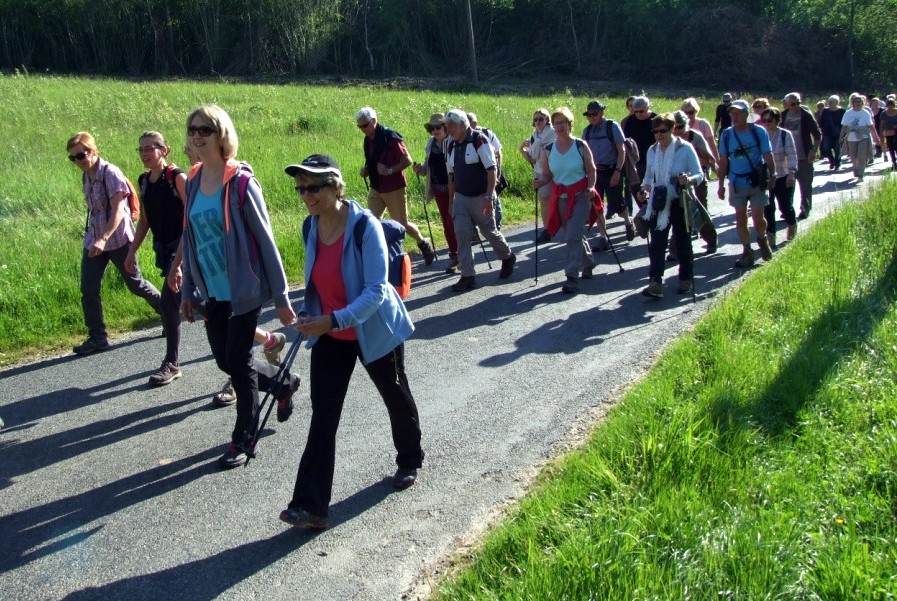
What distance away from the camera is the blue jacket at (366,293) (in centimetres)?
435

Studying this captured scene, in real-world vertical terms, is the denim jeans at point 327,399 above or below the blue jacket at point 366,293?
below

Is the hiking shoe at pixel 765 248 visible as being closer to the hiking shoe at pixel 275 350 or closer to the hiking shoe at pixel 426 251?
the hiking shoe at pixel 426 251

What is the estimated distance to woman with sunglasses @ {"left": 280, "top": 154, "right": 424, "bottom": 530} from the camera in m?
4.39

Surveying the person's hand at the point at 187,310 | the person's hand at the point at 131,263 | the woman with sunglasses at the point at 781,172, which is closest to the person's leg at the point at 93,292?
the person's hand at the point at 131,263

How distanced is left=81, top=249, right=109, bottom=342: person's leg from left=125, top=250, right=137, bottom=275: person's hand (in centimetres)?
46

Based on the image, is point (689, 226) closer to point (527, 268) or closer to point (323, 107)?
point (527, 268)

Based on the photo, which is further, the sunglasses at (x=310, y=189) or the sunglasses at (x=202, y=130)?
the sunglasses at (x=202, y=130)

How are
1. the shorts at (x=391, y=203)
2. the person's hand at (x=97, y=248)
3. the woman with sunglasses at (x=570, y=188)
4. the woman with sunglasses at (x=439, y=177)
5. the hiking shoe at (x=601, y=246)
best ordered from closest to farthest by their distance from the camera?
the person's hand at (x=97, y=248), the woman with sunglasses at (x=570, y=188), the shorts at (x=391, y=203), the woman with sunglasses at (x=439, y=177), the hiking shoe at (x=601, y=246)

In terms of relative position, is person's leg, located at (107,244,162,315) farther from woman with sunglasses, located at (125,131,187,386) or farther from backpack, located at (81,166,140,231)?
woman with sunglasses, located at (125,131,187,386)

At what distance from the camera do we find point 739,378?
232 inches


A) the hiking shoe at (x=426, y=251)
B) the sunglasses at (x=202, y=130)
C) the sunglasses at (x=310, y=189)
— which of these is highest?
the sunglasses at (x=202, y=130)

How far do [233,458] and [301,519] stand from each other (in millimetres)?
1126

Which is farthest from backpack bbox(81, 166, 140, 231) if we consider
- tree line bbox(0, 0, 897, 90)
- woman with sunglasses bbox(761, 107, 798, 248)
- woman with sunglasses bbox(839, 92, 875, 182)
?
tree line bbox(0, 0, 897, 90)

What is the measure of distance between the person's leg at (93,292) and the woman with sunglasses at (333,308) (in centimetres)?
394
